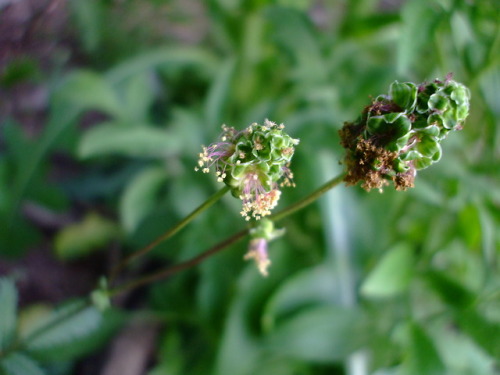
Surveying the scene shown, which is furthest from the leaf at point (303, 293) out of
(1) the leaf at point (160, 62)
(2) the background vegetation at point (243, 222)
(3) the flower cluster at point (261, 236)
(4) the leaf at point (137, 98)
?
(1) the leaf at point (160, 62)

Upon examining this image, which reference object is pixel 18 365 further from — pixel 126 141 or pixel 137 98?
pixel 137 98

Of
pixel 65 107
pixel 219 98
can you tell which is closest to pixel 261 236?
pixel 219 98

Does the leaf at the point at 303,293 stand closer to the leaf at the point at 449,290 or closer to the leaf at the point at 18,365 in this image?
the leaf at the point at 449,290

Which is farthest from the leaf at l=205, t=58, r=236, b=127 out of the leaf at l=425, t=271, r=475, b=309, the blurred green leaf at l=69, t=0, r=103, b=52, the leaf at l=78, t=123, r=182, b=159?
the leaf at l=425, t=271, r=475, b=309

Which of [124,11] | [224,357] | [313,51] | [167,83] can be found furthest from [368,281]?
[124,11]

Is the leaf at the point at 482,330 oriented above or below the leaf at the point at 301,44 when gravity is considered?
below

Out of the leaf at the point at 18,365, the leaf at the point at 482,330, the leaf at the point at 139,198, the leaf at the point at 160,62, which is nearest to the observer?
the leaf at the point at 18,365

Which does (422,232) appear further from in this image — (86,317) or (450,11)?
(86,317)
